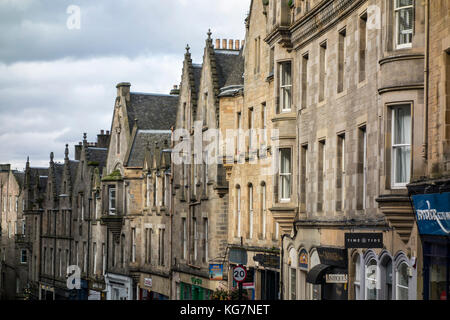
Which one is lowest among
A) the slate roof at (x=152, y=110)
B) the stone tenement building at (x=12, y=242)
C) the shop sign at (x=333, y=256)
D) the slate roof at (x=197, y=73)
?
the stone tenement building at (x=12, y=242)

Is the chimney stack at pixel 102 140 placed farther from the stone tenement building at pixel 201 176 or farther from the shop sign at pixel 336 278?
the shop sign at pixel 336 278

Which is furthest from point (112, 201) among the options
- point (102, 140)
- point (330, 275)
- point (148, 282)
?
point (330, 275)

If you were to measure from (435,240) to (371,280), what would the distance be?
4845 mm

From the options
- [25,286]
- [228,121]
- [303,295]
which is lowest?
[25,286]

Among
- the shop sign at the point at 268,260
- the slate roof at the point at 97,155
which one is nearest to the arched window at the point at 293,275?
the shop sign at the point at 268,260

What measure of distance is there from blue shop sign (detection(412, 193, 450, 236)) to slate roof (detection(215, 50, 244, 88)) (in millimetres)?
22980

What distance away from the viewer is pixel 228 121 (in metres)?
43.8

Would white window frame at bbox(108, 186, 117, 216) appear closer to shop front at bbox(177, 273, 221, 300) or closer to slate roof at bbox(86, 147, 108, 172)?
slate roof at bbox(86, 147, 108, 172)

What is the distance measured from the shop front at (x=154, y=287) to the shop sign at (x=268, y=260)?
57.1 feet

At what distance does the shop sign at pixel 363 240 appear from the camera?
25359mm

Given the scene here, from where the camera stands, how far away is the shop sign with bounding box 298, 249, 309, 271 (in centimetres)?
3281
